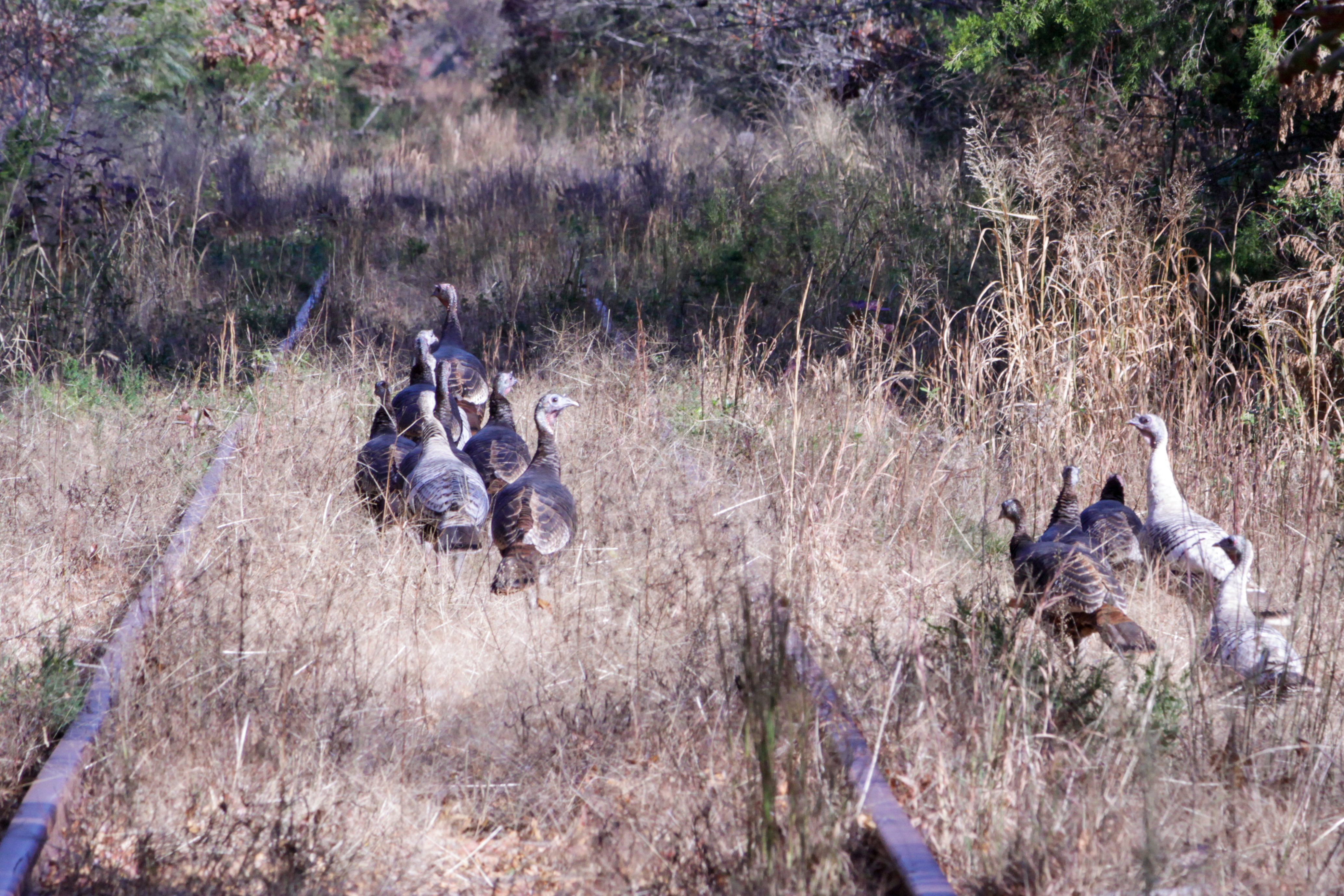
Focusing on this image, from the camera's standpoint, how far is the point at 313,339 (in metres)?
9.41

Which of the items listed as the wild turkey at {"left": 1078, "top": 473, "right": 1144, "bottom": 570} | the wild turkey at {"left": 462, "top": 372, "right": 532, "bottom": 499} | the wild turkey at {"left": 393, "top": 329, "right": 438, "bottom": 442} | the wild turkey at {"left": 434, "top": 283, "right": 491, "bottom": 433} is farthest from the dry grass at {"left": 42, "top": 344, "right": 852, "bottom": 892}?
the wild turkey at {"left": 434, "top": 283, "right": 491, "bottom": 433}

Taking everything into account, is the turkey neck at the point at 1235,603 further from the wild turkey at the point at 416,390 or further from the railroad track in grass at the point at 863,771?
the wild turkey at the point at 416,390

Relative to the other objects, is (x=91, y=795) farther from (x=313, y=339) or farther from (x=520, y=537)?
(x=313, y=339)

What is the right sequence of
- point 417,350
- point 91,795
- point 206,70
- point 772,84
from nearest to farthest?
1. point 91,795
2. point 417,350
3. point 772,84
4. point 206,70

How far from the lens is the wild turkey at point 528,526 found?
5367 millimetres

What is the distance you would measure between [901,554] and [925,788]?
7.40ft

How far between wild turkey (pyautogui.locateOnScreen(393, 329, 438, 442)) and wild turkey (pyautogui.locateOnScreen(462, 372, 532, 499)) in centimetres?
35

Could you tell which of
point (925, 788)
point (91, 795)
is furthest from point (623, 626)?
point (91, 795)

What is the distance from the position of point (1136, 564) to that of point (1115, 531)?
0.78ft

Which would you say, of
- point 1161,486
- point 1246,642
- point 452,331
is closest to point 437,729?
point 1246,642

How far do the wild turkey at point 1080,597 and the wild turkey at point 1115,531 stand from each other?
2.19 ft

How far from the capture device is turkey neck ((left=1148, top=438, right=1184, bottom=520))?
6121 millimetres

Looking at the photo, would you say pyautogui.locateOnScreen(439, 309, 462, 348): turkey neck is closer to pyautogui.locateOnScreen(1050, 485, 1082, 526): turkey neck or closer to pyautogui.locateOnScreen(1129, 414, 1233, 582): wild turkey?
pyautogui.locateOnScreen(1050, 485, 1082, 526): turkey neck

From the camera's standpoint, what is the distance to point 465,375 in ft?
28.0
